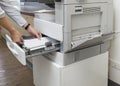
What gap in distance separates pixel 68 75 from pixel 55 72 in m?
0.10

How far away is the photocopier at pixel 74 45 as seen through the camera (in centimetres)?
122

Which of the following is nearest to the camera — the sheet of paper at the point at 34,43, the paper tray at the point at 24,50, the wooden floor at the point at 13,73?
the paper tray at the point at 24,50

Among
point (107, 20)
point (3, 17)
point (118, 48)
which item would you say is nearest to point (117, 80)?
point (118, 48)

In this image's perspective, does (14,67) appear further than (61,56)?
Yes

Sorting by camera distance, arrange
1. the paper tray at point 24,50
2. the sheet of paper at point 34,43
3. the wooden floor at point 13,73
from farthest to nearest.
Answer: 1. the wooden floor at point 13,73
2. the sheet of paper at point 34,43
3. the paper tray at point 24,50

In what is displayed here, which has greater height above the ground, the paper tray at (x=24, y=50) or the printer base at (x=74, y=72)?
the paper tray at (x=24, y=50)

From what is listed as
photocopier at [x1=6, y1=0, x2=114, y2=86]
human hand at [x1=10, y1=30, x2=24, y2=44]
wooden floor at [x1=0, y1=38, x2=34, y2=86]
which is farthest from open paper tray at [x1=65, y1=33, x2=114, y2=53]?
wooden floor at [x1=0, y1=38, x2=34, y2=86]

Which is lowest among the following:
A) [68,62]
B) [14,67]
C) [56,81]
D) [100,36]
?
[14,67]

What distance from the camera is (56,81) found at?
136cm

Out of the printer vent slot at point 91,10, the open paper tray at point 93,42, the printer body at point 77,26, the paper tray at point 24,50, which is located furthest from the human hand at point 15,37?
the printer vent slot at point 91,10

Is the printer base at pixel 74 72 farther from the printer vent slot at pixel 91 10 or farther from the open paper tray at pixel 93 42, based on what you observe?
the printer vent slot at pixel 91 10

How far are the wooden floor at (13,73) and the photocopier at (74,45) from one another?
0.58 meters

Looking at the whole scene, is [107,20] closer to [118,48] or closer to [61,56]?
[118,48]

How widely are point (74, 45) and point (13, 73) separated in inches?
51.1
